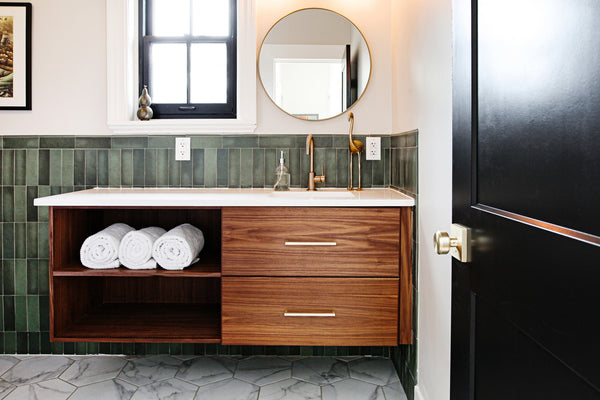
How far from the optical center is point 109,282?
2521mm

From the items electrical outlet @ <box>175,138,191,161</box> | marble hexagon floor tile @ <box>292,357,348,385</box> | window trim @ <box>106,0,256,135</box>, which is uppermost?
window trim @ <box>106,0,256,135</box>

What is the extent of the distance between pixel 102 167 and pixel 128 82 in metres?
0.47

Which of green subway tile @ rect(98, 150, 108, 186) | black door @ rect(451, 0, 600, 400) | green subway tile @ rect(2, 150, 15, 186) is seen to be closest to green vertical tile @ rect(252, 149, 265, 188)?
green subway tile @ rect(98, 150, 108, 186)

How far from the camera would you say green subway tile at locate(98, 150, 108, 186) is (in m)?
2.53

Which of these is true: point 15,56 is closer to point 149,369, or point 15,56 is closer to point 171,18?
point 171,18

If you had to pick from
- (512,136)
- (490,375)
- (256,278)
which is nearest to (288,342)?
(256,278)

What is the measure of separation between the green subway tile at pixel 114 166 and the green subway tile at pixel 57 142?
204mm

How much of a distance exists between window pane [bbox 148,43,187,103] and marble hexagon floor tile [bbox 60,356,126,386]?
1387 millimetres

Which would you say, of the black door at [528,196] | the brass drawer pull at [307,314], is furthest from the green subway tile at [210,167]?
the black door at [528,196]

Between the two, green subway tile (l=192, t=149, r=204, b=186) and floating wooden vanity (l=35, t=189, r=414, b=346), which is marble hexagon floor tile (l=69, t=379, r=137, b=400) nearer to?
floating wooden vanity (l=35, t=189, r=414, b=346)

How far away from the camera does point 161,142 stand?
8.32ft

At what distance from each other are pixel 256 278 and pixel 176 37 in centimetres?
145

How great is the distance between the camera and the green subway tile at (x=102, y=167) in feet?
8.29

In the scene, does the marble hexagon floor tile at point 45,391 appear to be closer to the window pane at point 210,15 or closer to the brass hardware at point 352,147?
the brass hardware at point 352,147
